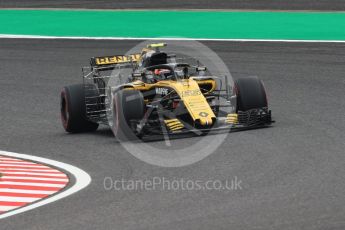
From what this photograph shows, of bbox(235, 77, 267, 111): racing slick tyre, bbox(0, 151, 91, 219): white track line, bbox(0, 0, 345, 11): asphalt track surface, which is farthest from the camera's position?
bbox(0, 0, 345, 11): asphalt track surface

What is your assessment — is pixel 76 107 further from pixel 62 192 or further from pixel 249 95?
pixel 62 192

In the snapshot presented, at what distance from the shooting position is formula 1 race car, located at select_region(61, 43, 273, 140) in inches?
552

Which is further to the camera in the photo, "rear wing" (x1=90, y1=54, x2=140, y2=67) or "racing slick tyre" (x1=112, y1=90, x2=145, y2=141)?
"rear wing" (x1=90, y1=54, x2=140, y2=67)

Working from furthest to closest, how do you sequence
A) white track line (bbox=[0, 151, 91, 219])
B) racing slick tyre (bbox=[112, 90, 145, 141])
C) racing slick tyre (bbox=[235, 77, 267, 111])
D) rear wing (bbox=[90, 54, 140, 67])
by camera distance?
rear wing (bbox=[90, 54, 140, 67]), racing slick tyre (bbox=[235, 77, 267, 111]), racing slick tyre (bbox=[112, 90, 145, 141]), white track line (bbox=[0, 151, 91, 219])

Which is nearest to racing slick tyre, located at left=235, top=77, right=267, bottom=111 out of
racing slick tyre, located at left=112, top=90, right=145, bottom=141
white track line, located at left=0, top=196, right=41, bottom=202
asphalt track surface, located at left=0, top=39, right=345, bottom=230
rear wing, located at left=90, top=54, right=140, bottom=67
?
asphalt track surface, located at left=0, top=39, right=345, bottom=230

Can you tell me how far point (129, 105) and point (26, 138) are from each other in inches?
75.6

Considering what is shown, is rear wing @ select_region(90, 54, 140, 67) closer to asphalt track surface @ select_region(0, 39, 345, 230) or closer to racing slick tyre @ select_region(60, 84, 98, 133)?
racing slick tyre @ select_region(60, 84, 98, 133)

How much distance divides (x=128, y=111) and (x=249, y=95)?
6.27 ft

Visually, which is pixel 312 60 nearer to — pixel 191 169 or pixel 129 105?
pixel 129 105

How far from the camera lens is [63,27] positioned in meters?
28.8

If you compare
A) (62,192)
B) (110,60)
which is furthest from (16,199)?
(110,60)

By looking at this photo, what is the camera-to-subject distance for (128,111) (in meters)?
14.0

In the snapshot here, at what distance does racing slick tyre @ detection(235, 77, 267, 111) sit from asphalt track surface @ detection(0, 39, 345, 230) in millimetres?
454

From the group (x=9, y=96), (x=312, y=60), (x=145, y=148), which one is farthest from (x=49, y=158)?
(x=312, y=60)
